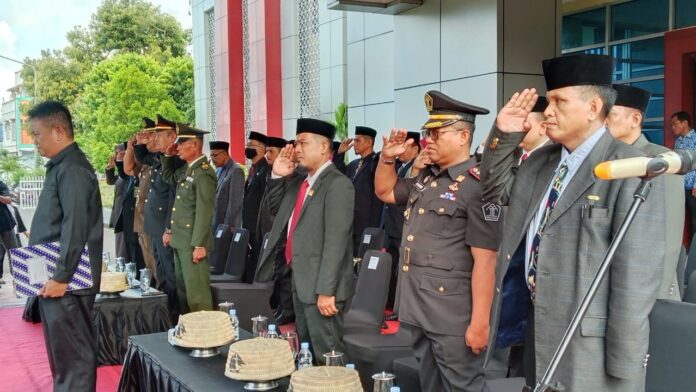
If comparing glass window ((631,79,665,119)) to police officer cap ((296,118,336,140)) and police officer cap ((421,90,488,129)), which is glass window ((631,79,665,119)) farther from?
police officer cap ((421,90,488,129))

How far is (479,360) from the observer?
2.84m

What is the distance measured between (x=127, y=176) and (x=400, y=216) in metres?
3.06

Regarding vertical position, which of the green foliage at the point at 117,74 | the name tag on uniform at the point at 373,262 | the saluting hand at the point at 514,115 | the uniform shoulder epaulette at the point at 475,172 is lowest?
the name tag on uniform at the point at 373,262

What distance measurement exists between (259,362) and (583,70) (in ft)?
4.80

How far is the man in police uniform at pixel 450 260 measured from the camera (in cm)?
277

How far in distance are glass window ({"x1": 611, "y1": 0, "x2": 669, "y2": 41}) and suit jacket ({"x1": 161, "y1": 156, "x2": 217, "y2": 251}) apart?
5989mm

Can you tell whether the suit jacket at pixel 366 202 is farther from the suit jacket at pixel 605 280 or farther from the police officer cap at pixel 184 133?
the suit jacket at pixel 605 280

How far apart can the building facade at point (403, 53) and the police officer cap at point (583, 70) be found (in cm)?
472

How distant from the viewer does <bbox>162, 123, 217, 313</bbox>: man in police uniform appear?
17.2 ft

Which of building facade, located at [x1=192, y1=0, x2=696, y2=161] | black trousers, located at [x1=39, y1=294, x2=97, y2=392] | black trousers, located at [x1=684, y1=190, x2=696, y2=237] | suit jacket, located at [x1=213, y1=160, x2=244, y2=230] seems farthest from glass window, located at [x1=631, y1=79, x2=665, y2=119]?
black trousers, located at [x1=39, y1=294, x2=97, y2=392]

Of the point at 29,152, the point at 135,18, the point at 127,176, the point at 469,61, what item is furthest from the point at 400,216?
the point at 29,152

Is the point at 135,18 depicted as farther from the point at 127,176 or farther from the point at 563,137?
the point at 563,137

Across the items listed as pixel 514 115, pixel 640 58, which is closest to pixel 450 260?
pixel 514 115

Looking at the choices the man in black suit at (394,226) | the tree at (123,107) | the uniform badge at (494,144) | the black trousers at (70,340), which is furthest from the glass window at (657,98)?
the tree at (123,107)
